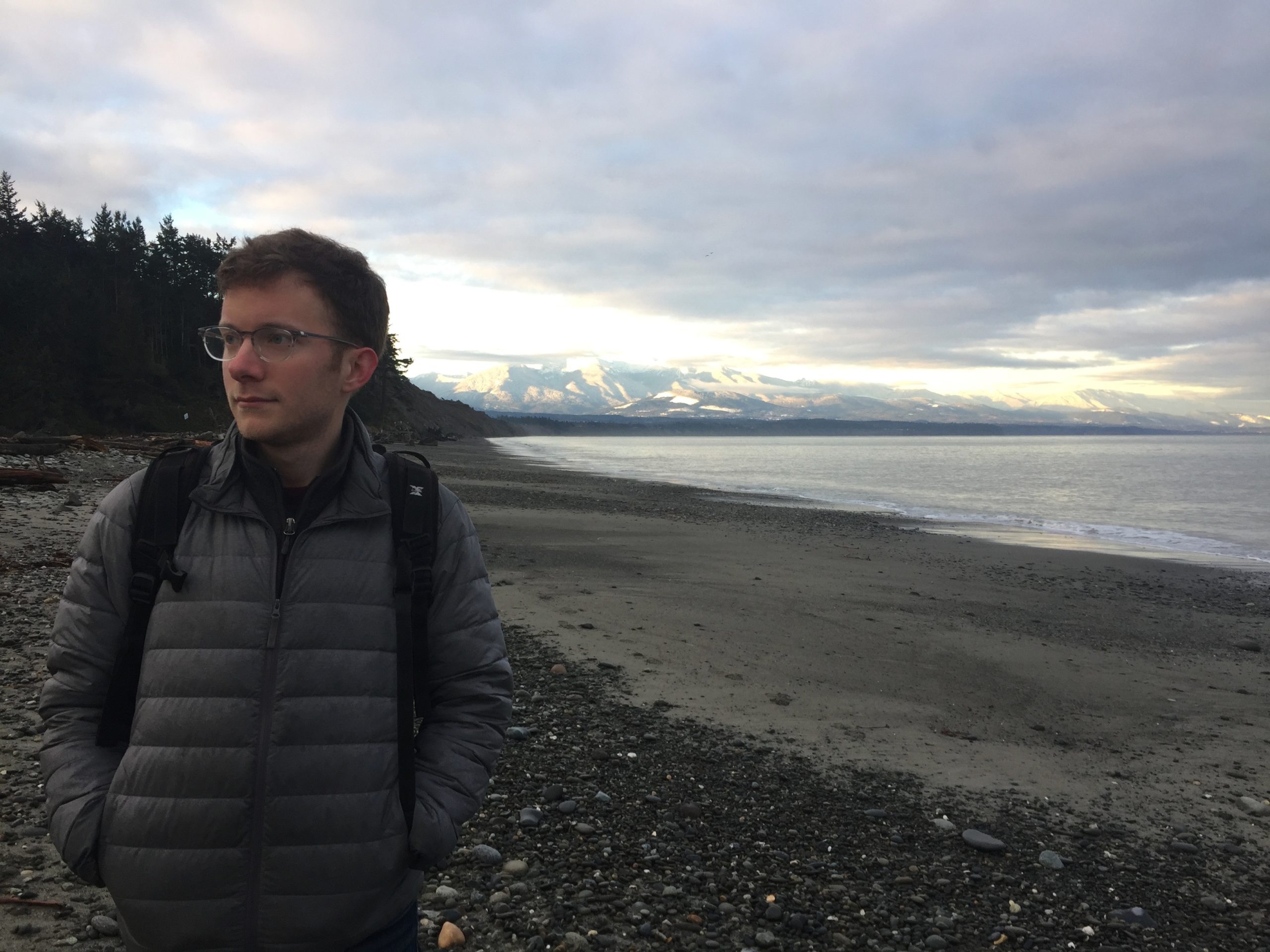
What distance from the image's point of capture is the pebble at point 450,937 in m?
3.29

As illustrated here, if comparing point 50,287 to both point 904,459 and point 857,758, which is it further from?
point 904,459

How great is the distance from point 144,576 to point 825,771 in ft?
15.0

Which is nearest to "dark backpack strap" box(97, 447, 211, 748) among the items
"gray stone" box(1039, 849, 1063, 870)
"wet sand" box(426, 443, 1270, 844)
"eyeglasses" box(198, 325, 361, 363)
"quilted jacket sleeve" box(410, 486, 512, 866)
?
"eyeglasses" box(198, 325, 361, 363)

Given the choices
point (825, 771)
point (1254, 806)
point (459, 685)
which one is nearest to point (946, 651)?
point (1254, 806)

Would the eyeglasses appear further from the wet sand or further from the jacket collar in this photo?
the wet sand

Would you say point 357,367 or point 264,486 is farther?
point 357,367

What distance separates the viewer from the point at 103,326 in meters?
46.6

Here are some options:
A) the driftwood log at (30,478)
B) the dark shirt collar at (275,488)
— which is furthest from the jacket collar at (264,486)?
the driftwood log at (30,478)

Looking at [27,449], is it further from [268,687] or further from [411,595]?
[411,595]

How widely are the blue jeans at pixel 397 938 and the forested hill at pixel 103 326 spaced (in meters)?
34.7

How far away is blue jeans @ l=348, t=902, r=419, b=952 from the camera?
207cm

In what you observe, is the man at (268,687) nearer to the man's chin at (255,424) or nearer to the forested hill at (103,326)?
the man's chin at (255,424)

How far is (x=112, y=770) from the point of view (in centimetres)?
201

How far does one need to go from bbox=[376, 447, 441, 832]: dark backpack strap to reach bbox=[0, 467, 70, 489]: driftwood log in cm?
1728
